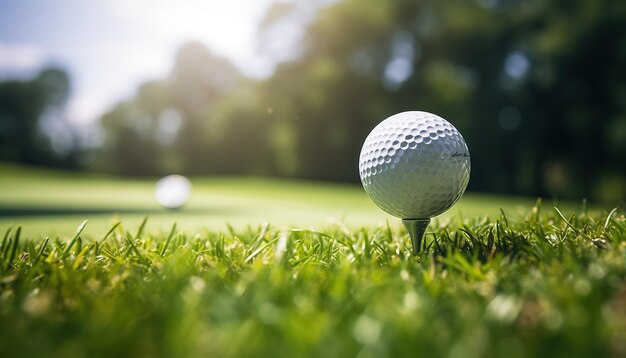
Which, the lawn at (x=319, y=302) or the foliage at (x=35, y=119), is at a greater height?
the foliage at (x=35, y=119)

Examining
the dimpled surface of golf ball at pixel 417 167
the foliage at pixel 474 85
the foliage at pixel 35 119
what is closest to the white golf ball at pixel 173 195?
the dimpled surface of golf ball at pixel 417 167

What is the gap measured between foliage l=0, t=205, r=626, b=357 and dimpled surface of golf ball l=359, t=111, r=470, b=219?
0.32m

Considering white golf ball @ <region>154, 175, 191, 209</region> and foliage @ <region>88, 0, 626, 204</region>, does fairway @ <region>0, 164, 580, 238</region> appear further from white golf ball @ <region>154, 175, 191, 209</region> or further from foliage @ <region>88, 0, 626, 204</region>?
foliage @ <region>88, 0, 626, 204</region>

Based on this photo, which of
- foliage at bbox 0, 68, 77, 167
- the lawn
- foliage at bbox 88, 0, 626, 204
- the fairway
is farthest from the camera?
foliage at bbox 0, 68, 77, 167

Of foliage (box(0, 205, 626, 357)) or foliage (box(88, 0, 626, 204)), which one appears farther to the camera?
foliage (box(88, 0, 626, 204))

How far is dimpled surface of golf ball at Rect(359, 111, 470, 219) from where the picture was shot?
2.51 m

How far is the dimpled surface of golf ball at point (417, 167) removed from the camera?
251 cm

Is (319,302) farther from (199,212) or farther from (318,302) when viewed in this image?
(199,212)

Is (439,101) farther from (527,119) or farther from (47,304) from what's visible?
(47,304)

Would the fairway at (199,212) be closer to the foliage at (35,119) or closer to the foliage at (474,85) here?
the foliage at (474,85)

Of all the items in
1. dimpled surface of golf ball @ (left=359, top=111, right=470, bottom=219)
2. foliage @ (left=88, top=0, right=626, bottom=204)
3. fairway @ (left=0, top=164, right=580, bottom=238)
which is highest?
foliage @ (left=88, top=0, right=626, bottom=204)

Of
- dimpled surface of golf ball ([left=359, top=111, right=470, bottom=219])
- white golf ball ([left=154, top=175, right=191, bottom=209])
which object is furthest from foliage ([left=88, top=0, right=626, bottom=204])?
dimpled surface of golf ball ([left=359, top=111, right=470, bottom=219])

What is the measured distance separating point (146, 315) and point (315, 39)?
2777cm

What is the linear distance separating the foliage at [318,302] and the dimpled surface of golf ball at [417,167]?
0.32 metres
